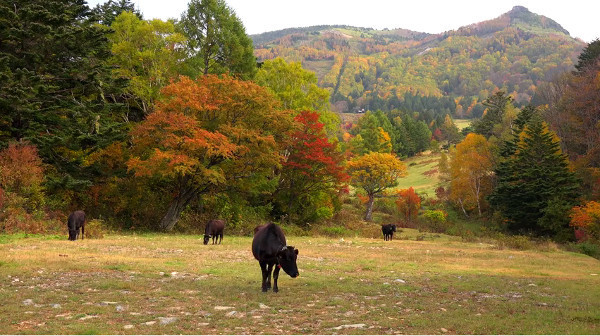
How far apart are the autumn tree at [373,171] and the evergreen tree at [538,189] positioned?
14.2 metres

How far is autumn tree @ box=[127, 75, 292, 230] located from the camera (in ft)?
94.6

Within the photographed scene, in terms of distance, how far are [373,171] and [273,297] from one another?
5226 cm

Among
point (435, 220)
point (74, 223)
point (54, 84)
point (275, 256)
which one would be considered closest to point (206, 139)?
point (74, 223)

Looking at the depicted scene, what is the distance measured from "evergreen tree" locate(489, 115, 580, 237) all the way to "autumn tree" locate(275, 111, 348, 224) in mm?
21784

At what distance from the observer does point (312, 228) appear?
139ft

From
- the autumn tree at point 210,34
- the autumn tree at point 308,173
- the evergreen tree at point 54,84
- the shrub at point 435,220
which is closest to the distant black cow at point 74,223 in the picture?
the evergreen tree at point 54,84

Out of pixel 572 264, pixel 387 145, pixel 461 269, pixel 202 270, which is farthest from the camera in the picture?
pixel 387 145

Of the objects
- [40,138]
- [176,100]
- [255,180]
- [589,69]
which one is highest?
[589,69]

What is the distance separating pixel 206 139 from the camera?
2922 cm

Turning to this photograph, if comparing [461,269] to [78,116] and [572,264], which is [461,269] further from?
[78,116]

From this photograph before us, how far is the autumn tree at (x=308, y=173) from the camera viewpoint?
39.8m

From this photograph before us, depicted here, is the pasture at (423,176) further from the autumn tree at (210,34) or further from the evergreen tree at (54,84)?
the evergreen tree at (54,84)

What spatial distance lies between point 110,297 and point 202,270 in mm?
4494

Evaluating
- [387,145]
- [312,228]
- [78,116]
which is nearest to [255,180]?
[312,228]
